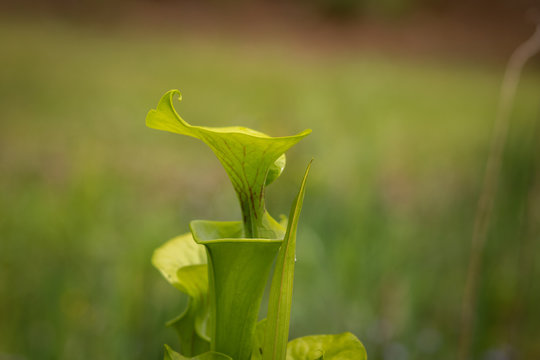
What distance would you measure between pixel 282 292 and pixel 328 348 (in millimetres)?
81

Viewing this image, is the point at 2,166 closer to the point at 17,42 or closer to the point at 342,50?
the point at 17,42

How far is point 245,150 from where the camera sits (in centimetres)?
28

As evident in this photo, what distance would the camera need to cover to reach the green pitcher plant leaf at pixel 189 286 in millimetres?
360

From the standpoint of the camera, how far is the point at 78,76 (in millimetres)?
3574

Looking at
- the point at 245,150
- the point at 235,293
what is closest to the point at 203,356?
the point at 235,293

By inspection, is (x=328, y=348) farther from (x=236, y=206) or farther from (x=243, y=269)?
(x=236, y=206)

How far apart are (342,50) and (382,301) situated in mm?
5565

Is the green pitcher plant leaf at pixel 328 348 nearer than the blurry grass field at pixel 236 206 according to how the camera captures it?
Yes

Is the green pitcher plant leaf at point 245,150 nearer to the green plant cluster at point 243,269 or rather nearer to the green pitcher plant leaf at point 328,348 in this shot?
the green plant cluster at point 243,269

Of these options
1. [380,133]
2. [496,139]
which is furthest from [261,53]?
[496,139]

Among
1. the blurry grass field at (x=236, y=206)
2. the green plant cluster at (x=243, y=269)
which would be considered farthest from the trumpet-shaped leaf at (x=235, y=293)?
the blurry grass field at (x=236, y=206)

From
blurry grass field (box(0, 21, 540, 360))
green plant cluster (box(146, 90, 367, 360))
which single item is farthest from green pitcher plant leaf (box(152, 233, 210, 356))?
blurry grass field (box(0, 21, 540, 360))

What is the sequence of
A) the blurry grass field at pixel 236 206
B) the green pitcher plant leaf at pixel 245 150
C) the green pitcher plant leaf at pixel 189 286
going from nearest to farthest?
the green pitcher plant leaf at pixel 245 150 < the green pitcher plant leaf at pixel 189 286 < the blurry grass field at pixel 236 206

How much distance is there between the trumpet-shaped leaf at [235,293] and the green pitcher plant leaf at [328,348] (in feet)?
0.14
